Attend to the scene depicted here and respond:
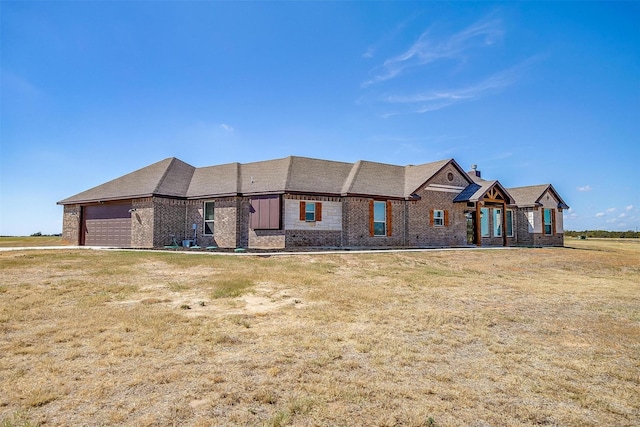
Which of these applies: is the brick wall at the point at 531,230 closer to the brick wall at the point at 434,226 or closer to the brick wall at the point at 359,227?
the brick wall at the point at 434,226

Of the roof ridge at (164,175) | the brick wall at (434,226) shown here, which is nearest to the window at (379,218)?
the brick wall at (434,226)

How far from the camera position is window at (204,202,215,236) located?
2386cm

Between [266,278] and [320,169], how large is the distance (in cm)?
1478

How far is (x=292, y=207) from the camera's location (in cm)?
2181

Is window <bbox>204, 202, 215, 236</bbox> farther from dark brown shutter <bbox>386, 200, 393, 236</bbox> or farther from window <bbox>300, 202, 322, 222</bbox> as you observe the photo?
dark brown shutter <bbox>386, 200, 393, 236</bbox>

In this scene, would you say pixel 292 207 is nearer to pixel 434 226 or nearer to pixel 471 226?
pixel 434 226

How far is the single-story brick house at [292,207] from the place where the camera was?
72.9ft

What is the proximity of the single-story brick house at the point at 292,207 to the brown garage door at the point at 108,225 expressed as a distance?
0.22ft

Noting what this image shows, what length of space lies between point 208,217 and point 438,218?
16.0 m

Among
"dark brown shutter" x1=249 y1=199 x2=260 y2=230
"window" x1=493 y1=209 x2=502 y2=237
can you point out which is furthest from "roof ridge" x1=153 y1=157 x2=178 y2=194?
"window" x1=493 y1=209 x2=502 y2=237

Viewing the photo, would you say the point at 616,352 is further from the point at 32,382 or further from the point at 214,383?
the point at 32,382

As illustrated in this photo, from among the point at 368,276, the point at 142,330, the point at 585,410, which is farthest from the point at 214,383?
the point at 368,276

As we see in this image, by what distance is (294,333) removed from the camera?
6320 mm

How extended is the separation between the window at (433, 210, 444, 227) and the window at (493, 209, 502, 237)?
5.49 meters
